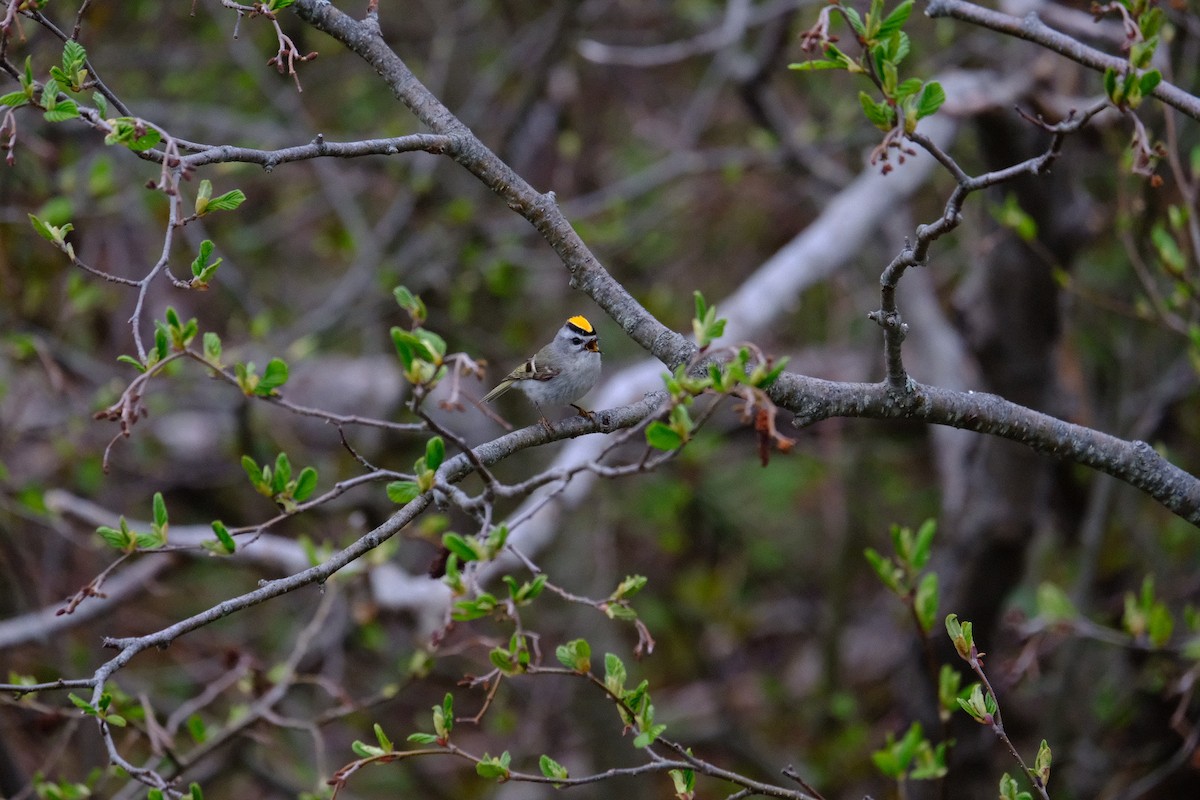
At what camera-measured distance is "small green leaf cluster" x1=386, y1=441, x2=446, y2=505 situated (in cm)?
194

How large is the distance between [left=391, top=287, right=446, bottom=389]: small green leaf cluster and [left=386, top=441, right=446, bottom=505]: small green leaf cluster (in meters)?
0.17

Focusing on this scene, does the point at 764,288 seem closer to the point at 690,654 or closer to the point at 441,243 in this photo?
the point at 441,243

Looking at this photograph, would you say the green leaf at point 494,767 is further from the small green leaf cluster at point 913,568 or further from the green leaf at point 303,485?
the small green leaf cluster at point 913,568

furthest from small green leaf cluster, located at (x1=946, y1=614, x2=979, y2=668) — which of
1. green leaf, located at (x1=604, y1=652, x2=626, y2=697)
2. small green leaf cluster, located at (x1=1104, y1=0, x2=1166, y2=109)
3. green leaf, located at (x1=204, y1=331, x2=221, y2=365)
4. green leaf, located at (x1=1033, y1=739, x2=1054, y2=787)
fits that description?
green leaf, located at (x1=204, y1=331, x2=221, y2=365)

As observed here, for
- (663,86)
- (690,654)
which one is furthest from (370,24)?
(663,86)

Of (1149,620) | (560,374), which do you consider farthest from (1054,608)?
(560,374)

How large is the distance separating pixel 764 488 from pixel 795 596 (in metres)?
0.94

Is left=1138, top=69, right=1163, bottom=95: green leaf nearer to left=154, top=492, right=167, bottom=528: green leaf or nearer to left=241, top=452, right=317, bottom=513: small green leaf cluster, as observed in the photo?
left=241, top=452, right=317, bottom=513: small green leaf cluster

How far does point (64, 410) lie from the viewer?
5520mm

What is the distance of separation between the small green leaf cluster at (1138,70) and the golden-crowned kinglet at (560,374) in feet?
6.16

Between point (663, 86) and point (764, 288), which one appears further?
point (663, 86)

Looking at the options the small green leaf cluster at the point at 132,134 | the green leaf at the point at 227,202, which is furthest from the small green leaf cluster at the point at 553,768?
the small green leaf cluster at the point at 132,134

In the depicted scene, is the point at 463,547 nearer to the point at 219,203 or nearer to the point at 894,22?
the point at 219,203

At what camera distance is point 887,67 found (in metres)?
2.09
